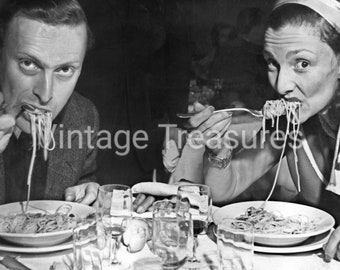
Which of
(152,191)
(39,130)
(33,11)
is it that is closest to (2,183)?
(39,130)

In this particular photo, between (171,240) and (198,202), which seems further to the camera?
(198,202)

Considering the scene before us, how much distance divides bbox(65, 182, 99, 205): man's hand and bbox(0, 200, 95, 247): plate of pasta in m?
0.18

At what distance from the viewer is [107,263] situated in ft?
6.05

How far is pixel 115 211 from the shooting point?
2121 millimetres

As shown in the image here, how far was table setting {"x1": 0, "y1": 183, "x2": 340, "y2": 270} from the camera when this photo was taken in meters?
1.81

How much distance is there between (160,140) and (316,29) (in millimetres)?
892

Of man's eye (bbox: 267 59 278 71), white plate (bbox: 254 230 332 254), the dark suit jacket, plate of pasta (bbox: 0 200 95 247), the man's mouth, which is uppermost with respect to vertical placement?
man's eye (bbox: 267 59 278 71)

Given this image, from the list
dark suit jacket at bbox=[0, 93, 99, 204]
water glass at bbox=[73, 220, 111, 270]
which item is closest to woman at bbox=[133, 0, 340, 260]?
dark suit jacket at bbox=[0, 93, 99, 204]

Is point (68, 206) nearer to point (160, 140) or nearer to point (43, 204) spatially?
point (43, 204)

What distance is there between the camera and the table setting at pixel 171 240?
1.81 m

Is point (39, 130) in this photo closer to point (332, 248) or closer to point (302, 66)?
point (302, 66)

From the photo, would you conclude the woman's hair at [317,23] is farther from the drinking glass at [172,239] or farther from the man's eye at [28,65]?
the man's eye at [28,65]

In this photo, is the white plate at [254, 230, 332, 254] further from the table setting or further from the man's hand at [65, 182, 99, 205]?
the man's hand at [65, 182, 99, 205]

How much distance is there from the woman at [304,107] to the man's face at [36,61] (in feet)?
2.22
